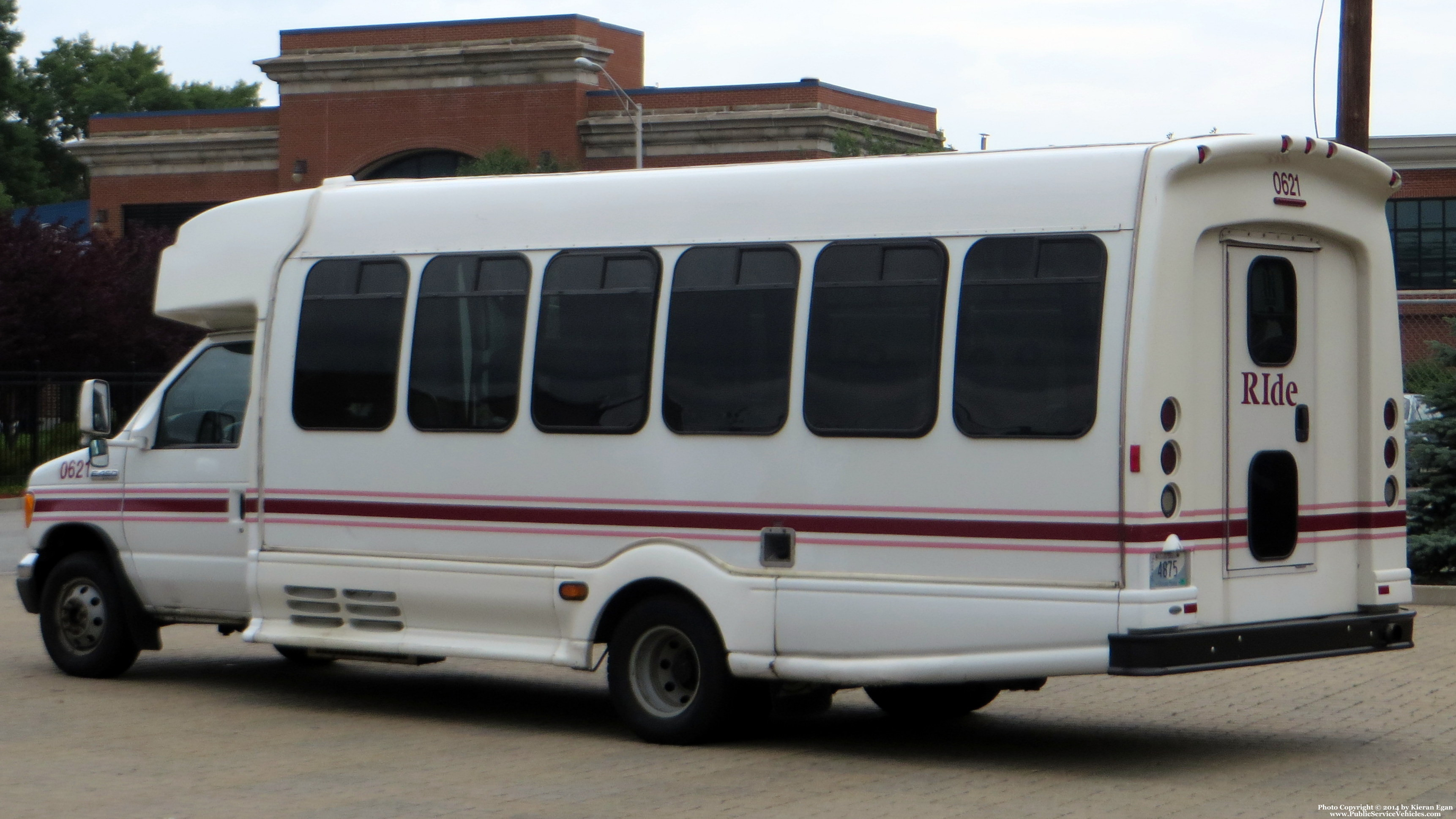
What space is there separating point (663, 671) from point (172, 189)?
48569mm

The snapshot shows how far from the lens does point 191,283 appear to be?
11219 millimetres

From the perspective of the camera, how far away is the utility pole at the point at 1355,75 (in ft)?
51.1

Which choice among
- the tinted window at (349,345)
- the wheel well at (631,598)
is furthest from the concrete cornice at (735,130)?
the wheel well at (631,598)

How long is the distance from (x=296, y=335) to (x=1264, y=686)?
592 cm

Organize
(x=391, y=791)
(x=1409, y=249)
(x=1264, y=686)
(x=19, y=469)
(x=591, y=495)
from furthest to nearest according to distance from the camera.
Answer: (x=1409, y=249), (x=19, y=469), (x=1264, y=686), (x=591, y=495), (x=391, y=791)

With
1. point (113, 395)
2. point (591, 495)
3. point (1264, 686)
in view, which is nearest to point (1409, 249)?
point (113, 395)

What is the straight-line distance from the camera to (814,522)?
8750 millimetres

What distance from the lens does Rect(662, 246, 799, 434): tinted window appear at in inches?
353

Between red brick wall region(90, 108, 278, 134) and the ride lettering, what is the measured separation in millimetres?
47282

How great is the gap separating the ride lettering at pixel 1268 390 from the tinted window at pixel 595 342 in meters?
2.82

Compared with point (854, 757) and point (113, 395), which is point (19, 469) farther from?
point (854, 757)

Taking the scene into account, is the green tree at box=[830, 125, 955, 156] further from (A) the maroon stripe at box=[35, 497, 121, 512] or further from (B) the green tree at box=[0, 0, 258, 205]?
(B) the green tree at box=[0, 0, 258, 205]

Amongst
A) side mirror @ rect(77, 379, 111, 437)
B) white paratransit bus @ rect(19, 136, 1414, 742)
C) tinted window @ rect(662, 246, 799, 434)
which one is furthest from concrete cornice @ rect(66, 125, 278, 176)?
tinted window @ rect(662, 246, 799, 434)

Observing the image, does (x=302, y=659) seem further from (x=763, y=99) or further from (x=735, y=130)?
(x=763, y=99)
